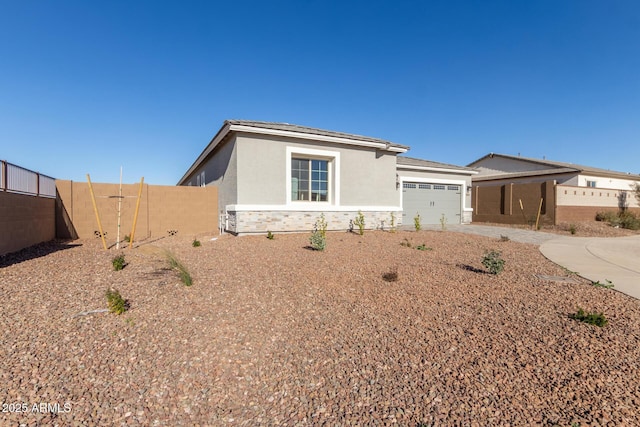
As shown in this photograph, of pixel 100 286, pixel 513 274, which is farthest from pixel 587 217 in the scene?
pixel 100 286

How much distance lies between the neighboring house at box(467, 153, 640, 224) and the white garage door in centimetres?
332

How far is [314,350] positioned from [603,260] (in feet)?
28.2

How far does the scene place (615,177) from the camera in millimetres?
21875

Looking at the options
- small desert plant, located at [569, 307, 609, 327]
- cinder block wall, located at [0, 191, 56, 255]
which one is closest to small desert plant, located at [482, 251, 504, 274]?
small desert plant, located at [569, 307, 609, 327]

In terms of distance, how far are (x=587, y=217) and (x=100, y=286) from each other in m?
23.8

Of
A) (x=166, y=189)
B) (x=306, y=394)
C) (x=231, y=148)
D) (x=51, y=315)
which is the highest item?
(x=231, y=148)

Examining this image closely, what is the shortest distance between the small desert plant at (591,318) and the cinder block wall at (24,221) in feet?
36.9

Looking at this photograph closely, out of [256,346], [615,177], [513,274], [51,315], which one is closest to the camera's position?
[256,346]

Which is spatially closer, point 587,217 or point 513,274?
point 513,274

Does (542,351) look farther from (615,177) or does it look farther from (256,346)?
(615,177)

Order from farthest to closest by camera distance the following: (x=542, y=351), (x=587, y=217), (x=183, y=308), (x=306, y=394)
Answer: (x=587, y=217) < (x=183, y=308) < (x=542, y=351) < (x=306, y=394)

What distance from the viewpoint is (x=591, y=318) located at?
12.8 feet

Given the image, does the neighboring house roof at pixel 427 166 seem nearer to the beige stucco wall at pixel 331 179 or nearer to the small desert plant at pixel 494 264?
the beige stucco wall at pixel 331 179

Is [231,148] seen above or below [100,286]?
above
